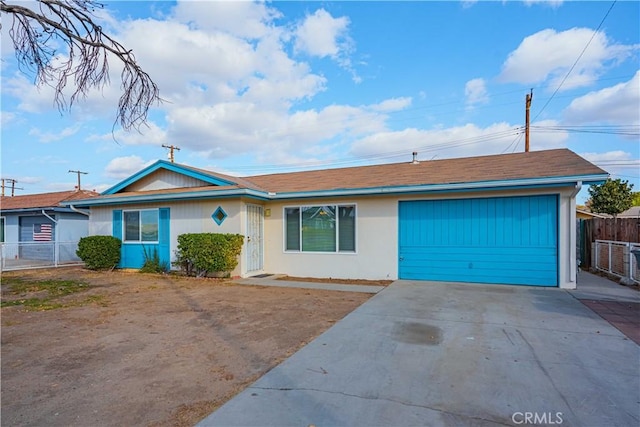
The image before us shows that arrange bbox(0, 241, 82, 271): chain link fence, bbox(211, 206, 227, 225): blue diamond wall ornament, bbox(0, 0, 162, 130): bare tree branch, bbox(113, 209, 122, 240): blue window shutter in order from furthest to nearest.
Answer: bbox(0, 241, 82, 271): chain link fence < bbox(113, 209, 122, 240): blue window shutter < bbox(211, 206, 227, 225): blue diamond wall ornament < bbox(0, 0, 162, 130): bare tree branch

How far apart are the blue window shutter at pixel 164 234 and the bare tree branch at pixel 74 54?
783 cm

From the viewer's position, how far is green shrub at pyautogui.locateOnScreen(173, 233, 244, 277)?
1030cm

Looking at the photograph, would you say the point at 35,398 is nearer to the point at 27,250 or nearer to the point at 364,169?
the point at 364,169

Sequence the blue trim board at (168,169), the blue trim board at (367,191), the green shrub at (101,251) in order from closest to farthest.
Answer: the blue trim board at (367,191), the blue trim board at (168,169), the green shrub at (101,251)

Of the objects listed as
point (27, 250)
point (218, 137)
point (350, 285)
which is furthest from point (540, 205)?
point (27, 250)

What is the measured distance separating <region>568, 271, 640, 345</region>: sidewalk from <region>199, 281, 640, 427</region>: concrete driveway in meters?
0.21

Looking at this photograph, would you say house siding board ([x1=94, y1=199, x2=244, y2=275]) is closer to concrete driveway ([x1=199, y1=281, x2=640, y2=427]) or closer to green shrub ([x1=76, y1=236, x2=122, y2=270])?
green shrub ([x1=76, y1=236, x2=122, y2=270])

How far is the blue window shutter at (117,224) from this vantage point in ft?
42.2

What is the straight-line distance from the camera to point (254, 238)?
37.2 ft

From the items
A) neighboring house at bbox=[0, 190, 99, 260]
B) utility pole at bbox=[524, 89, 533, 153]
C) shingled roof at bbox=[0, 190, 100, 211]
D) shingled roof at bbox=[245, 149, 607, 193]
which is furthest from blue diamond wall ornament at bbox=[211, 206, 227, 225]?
utility pole at bbox=[524, 89, 533, 153]

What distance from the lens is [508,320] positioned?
5691 millimetres

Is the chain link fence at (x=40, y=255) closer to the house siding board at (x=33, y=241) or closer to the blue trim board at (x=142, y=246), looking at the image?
the house siding board at (x=33, y=241)

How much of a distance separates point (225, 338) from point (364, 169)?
30.2ft

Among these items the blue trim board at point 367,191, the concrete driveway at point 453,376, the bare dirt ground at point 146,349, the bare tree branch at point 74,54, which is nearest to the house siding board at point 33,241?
the blue trim board at point 367,191
